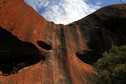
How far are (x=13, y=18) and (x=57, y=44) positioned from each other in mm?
5981

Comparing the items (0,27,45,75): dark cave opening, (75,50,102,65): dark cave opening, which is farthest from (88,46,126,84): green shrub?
(0,27,45,75): dark cave opening

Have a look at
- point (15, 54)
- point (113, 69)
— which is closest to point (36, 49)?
point (15, 54)

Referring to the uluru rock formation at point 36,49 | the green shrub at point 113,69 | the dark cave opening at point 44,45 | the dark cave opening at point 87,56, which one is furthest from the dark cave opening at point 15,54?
the green shrub at point 113,69

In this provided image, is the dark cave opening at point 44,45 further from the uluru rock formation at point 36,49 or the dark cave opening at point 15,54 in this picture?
the dark cave opening at point 15,54

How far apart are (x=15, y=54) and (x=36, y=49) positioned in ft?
7.62

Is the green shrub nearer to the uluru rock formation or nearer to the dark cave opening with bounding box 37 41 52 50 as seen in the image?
the uluru rock formation

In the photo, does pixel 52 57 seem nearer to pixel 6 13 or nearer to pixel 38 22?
pixel 38 22

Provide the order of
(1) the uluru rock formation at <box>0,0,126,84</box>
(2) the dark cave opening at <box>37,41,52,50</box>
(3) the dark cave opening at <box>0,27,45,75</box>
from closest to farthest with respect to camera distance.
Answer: (1) the uluru rock formation at <box>0,0,126,84</box> < (3) the dark cave opening at <box>0,27,45,75</box> < (2) the dark cave opening at <box>37,41,52,50</box>

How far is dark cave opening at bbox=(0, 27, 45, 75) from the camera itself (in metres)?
12.4

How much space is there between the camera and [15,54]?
44.9 feet

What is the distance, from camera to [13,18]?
12.3 m

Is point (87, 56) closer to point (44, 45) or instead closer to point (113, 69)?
point (44, 45)

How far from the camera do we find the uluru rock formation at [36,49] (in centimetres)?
1186

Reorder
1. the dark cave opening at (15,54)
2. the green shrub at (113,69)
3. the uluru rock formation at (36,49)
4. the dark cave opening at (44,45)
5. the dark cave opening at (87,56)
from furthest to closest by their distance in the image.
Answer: the dark cave opening at (87,56), the dark cave opening at (44,45), the dark cave opening at (15,54), the uluru rock formation at (36,49), the green shrub at (113,69)
